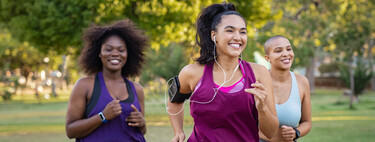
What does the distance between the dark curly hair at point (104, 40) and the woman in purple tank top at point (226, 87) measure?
122cm

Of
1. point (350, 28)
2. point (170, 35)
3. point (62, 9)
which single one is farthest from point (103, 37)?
point (350, 28)

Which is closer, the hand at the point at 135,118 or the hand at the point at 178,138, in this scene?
the hand at the point at 178,138

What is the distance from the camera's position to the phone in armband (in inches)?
144

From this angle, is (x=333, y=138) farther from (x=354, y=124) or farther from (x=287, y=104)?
(x=287, y=104)

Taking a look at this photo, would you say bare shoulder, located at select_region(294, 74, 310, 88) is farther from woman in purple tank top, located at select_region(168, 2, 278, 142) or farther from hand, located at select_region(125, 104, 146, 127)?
hand, located at select_region(125, 104, 146, 127)

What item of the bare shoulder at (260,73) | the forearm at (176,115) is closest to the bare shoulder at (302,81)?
the bare shoulder at (260,73)

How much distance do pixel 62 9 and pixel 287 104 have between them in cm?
1260

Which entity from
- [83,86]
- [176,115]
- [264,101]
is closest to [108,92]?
[83,86]

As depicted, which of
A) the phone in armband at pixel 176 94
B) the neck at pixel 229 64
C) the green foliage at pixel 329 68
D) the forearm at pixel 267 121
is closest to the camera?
the forearm at pixel 267 121

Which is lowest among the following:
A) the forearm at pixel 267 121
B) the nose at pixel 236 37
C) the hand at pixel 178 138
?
the hand at pixel 178 138

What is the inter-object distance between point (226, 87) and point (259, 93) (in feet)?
1.04

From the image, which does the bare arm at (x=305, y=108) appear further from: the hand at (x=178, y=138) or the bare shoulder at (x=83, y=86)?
the bare shoulder at (x=83, y=86)

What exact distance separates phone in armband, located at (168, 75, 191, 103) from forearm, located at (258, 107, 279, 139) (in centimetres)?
73

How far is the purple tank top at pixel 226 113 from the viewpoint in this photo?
3.21 m
